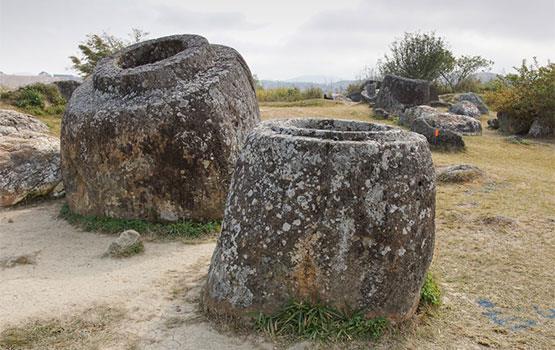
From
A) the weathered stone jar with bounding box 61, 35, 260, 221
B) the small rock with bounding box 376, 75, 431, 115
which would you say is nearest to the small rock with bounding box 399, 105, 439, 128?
the small rock with bounding box 376, 75, 431, 115

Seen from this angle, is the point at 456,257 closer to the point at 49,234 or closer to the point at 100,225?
the point at 100,225

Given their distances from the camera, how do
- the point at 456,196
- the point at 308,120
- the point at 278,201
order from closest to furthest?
the point at 278,201 < the point at 308,120 < the point at 456,196

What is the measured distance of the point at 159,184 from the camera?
262 inches

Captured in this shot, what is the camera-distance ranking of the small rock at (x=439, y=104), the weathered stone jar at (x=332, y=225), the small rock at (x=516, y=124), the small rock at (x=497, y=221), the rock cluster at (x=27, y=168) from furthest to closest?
the small rock at (x=439, y=104), the small rock at (x=516, y=124), the rock cluster at (x=27, y=168), the small rock at (x=497, y=221), the weathered stone jar at (x=332, y=225)

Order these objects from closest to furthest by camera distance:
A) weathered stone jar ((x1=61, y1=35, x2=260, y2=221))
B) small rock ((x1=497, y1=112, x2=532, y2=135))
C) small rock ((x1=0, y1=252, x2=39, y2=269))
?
small rock ((x1=0, y1=252, x2=39, y2=269)) < weathered stone jar ((x1=61, y1=35, x2=260, y2=221)) < small rock ((x1=497, y1=112, x2=532, y2=135))

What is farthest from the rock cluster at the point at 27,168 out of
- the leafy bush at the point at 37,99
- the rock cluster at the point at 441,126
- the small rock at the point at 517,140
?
the small rock at the point at 517,140

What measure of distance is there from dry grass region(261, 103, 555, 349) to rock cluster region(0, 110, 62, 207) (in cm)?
650

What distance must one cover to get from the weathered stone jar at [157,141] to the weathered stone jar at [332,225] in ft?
8.66

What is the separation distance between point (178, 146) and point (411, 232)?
3.63 m

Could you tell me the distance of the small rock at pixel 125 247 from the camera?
19.2 ft

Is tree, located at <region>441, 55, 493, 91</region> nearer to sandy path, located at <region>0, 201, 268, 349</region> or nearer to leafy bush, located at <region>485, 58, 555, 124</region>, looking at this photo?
leafy bush, located at <region>485, 58, 555, 124</region>

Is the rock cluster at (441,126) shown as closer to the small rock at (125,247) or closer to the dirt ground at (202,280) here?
the dirt ground at (202,280)

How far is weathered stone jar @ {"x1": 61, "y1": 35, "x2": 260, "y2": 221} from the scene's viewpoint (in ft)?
21.4

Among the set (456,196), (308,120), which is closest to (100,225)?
(308,120)
